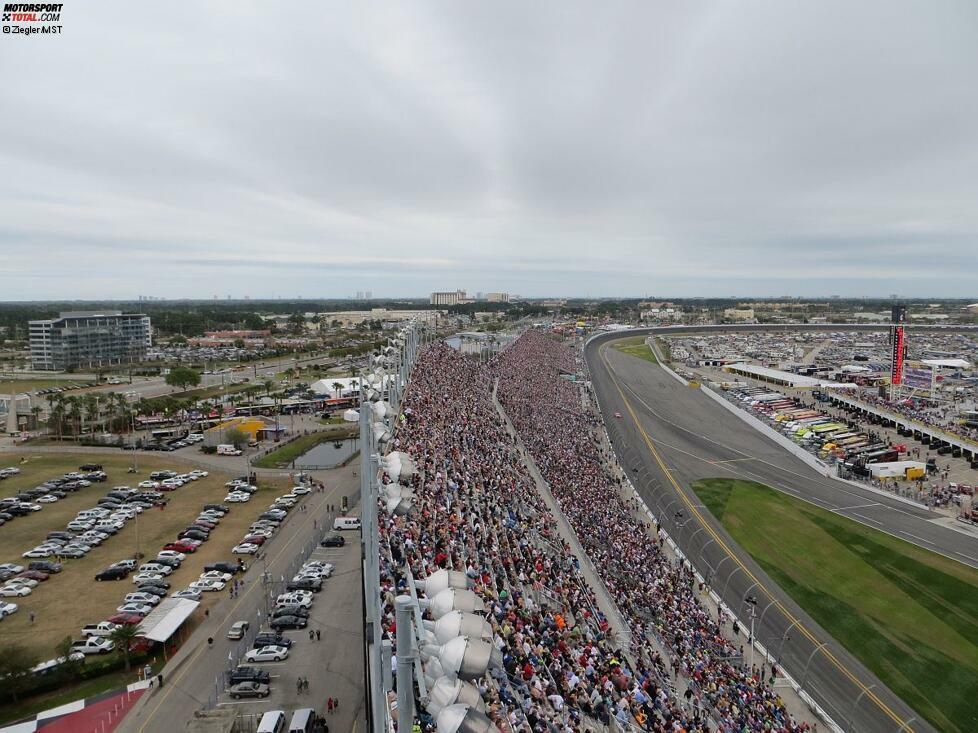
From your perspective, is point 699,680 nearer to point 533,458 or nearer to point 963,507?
point 533,458

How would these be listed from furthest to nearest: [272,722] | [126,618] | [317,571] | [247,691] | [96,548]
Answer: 1. [96,548]
2. [317,571]
3. [126,618]
4. [247,691]
5. [272,722]

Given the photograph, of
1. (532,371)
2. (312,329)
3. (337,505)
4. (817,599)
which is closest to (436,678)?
(817,599)

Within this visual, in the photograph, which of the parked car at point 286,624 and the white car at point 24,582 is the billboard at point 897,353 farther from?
the white car at point 24,582

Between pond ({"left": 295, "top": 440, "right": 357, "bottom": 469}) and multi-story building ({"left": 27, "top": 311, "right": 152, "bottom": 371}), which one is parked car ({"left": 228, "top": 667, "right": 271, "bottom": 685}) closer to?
pond ({"left": 295, "top": 440, "right": 357, "bottom": 469})

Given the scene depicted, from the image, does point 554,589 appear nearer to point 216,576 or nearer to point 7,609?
point 216,576

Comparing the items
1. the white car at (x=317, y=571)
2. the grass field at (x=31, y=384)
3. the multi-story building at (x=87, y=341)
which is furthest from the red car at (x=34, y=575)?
the multi-story building at (x=87, y=341)

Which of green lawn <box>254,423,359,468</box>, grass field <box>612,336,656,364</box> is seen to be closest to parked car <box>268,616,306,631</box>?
green lawn <box>254,423,359,468</box>

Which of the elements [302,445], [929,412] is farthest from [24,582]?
[929,412]
